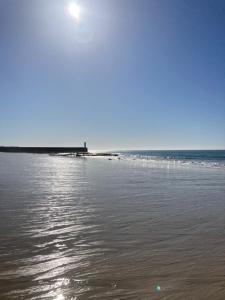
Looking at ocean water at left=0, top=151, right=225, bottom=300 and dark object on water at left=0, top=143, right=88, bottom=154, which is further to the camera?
dark object on water at left=0, top=143, right=88, bottom=154

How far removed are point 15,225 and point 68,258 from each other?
2878 millimetres

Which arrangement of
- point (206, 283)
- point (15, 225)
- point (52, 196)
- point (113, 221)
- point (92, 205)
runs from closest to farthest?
point (206, 283), point (15, 225), point (113, 221), point (92, 205), point (52, 196)

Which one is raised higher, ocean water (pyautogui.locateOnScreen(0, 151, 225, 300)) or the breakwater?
the breakwater

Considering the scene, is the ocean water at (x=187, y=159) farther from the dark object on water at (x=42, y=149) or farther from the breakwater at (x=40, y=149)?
the breakwater at (x=40, y=149)

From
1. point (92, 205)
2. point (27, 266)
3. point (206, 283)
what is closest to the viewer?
point (206, 283)

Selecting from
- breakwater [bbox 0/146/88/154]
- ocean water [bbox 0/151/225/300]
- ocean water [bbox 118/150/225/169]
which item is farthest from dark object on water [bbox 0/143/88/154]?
ocean water [bbox 0/151/225/300]

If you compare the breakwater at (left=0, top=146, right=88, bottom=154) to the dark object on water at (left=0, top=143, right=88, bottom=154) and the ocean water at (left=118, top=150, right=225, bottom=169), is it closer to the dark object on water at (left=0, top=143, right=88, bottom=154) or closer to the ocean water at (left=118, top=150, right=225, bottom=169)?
the dark object on water at (left=0, top=143, right=88, bottom=154)

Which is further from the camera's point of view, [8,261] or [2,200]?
[2,200]

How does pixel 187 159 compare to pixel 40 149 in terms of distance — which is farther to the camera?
pixel 40 149

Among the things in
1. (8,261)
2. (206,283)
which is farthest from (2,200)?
(206,283)

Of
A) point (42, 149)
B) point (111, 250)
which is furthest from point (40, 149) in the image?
point (111, 250)

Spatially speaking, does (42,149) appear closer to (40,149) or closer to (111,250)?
(40,149)

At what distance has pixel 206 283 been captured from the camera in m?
4.82

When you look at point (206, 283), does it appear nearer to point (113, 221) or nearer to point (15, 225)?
point (113, 221)
